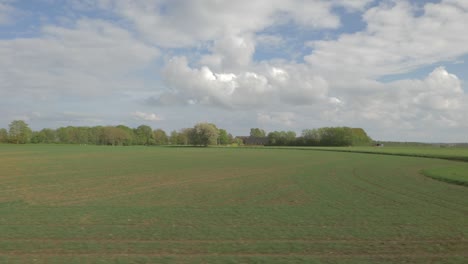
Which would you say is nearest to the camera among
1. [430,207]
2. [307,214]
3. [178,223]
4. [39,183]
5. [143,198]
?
[178,223]

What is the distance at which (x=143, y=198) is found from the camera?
1714 cm

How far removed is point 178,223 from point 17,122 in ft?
556

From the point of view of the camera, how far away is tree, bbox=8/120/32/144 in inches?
6048

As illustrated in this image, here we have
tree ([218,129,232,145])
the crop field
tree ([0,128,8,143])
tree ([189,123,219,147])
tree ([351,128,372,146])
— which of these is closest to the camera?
the crop field

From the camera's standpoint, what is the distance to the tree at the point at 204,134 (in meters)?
149

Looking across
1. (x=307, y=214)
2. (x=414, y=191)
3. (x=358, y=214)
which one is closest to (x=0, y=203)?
(x=307, y=214)

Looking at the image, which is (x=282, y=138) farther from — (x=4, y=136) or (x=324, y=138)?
(x=4, y=136)

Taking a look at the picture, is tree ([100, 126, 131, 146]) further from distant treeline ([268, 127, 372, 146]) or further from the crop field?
the crop field

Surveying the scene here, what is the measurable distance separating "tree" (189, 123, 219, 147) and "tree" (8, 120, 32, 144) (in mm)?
69245

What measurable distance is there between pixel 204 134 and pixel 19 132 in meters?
77.5

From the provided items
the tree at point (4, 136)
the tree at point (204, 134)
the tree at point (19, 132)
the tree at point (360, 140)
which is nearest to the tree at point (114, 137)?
the tree at point (19, 132)

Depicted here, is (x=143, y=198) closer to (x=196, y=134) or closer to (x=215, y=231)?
(x=215, y=231)

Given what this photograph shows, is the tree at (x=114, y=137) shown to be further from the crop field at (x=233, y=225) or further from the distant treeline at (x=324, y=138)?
the crop field at (x=233, y=225)

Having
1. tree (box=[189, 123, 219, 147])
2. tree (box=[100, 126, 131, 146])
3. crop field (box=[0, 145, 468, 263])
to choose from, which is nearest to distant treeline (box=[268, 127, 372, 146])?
tree (box=[189, 123, 219, 147])
